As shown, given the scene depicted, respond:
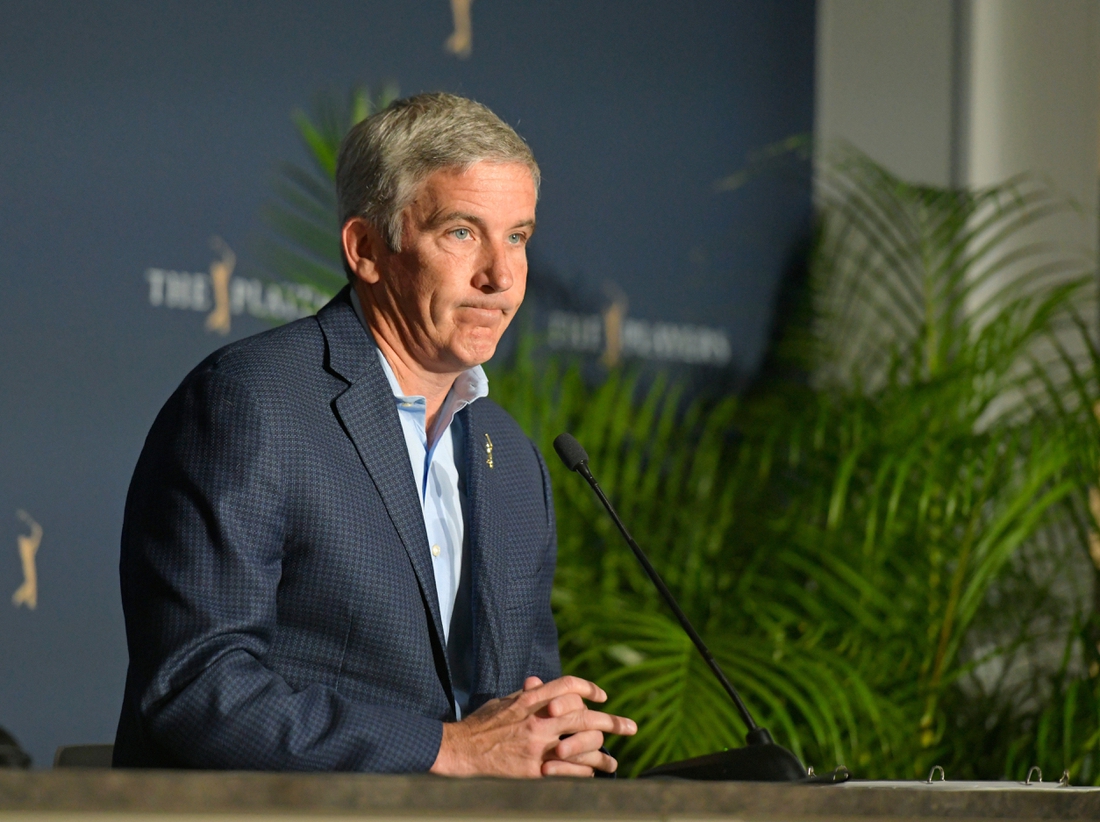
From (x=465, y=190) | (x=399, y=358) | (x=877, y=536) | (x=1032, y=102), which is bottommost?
(x=877, y=536)

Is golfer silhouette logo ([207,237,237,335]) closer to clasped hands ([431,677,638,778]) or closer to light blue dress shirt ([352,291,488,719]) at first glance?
light blue dress shirt ([352,291,488,719])

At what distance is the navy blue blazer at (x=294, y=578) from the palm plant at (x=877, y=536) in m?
0.98

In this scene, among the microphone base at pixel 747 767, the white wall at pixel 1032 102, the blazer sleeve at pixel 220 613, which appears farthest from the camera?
the white wall at pixel 1032 102

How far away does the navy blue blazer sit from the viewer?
1.39m

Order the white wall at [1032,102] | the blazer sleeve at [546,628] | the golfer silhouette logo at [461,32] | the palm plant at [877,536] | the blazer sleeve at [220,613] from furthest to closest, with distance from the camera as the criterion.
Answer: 1. the white wall at [1032,102]
2. the golfer silhouette logo at [461,32]
3. the palm plant at [877,536]
4. the blazer sleeve at [546,628]
5. the blazer sleeve at [220,613]

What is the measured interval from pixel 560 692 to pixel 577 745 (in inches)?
2.7

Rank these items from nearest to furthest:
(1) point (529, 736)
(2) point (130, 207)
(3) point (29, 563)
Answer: (1) point (529, 736)
(3) point (29, 563)
(2) point (130, 207)

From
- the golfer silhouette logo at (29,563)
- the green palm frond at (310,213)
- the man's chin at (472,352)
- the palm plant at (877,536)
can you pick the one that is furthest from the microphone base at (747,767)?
the green palm frond at (310,213)

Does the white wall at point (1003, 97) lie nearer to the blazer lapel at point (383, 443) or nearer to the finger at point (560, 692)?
the blazer lapel at point (383, 443)

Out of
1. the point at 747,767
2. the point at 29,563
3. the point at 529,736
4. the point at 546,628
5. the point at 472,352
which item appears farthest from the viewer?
the point at 29,563

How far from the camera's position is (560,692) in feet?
4.73

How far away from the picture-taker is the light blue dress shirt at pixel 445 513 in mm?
1771

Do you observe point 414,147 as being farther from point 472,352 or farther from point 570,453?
point 570,453

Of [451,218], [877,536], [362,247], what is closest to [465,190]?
[451,218]
